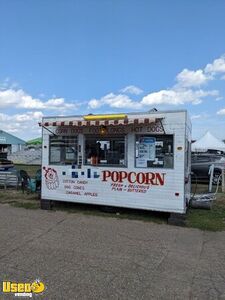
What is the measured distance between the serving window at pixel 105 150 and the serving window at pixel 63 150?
400 millimetres

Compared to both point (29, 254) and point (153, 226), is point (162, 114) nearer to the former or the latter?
point (153, 226)

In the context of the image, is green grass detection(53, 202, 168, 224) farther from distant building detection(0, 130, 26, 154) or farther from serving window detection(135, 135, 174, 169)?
distant building detection(0, 130, 26, 154)

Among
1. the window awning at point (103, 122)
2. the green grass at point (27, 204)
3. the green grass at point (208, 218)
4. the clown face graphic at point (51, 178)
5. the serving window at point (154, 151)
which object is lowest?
the green grass at point (208, 218)

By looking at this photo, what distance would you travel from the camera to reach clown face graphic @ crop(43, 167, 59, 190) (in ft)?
31.5

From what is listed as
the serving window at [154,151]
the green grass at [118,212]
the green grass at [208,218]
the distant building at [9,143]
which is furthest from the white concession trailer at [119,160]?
the distant building at [9,143]

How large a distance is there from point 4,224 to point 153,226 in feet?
11.2

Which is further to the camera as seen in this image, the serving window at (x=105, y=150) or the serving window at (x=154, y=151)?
the serving window at (x=105, y=150)

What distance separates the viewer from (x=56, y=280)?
454cm

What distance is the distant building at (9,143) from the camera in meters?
46.2

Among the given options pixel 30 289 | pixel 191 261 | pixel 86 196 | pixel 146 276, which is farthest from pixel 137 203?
pixel 30 289

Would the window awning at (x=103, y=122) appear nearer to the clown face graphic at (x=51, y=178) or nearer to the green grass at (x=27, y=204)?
the clown face graphic at (x=51, y=178)

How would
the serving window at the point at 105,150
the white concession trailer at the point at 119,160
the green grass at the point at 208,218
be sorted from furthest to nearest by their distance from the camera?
1. the serving window at the point at 105,150
2. the white concession trailer at the point at 119,160
3. the green grass at the point at 208,218

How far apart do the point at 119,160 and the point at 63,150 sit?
1.75 metres

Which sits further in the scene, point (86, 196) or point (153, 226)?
point (86, 196)
